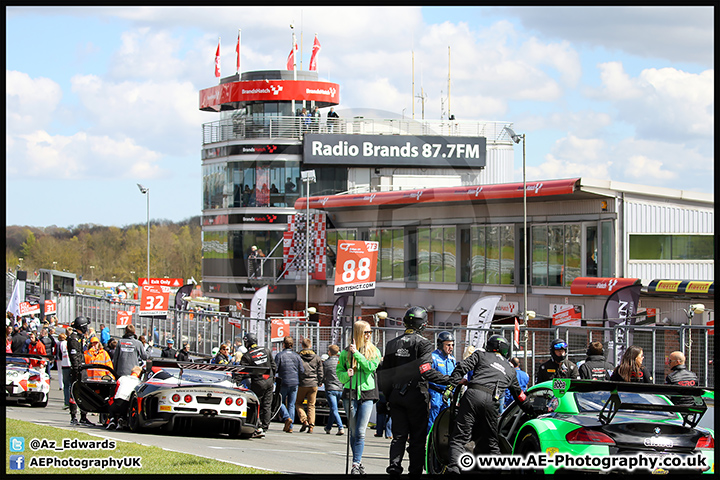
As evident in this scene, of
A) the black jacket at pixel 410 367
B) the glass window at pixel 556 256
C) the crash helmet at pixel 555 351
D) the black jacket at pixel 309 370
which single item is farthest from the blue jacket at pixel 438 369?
the glass window at pixel 556 256

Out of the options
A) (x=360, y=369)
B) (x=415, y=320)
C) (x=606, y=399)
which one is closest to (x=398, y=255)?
(x=360, y=369)

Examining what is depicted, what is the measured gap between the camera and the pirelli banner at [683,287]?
23.8 m

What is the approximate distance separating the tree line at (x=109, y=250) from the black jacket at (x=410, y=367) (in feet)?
36.6

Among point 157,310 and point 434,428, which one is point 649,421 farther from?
point 157,310

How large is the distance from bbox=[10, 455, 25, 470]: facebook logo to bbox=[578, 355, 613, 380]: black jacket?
7.16 m

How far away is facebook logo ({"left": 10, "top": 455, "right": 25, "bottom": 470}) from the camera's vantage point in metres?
8.26

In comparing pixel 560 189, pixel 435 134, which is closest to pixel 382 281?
pixel 560 189

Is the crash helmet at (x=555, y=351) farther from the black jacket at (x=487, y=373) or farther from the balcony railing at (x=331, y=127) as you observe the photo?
the balcony railing at (x=331, y=127)

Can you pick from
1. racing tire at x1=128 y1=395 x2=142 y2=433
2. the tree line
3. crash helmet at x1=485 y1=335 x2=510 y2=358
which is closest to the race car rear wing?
crash helmet at x1=485 y1=335 x2=510 y2=358

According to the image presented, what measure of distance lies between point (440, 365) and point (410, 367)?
214 cm

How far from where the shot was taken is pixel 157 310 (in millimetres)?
31141

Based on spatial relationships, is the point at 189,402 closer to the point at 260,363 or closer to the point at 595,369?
the point at 260,363

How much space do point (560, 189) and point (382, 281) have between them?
12.8m

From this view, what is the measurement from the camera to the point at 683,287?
25.1 metres
